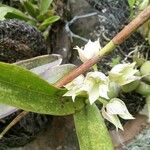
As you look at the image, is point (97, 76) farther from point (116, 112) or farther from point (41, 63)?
point (41, 63)

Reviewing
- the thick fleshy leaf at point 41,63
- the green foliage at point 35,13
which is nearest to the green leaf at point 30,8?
the green foliage at point 35,13

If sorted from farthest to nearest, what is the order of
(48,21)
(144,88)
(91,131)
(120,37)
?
(48,21) < (144,88) < (91,131) < (120,37)

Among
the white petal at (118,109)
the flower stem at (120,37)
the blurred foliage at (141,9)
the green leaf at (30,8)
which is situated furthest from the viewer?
the green leaf at (30,8)

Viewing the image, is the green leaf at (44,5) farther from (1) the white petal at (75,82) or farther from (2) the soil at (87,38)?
(1) the white petal at (75,82)

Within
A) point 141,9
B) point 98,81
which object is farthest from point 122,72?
point 141,9

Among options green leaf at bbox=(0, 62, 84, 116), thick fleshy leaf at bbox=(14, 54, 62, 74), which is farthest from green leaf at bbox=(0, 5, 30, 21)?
green leaf at bbox=(0, 62, 84, 116)

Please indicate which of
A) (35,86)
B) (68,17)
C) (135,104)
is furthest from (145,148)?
(35,86)
